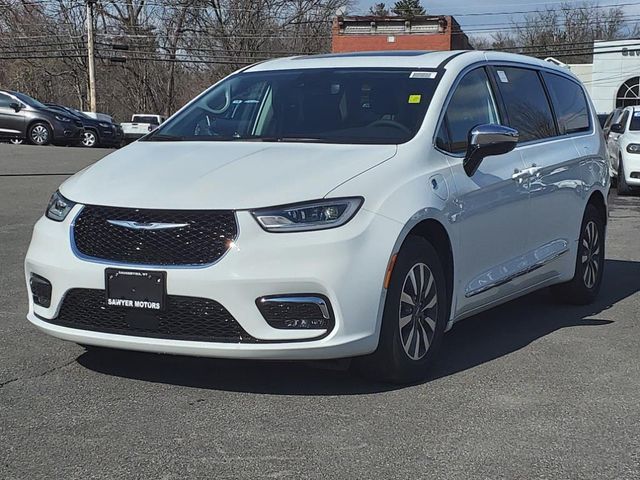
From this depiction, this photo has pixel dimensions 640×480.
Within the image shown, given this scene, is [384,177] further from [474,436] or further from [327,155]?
[474,436]

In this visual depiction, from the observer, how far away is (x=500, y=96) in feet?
19.4

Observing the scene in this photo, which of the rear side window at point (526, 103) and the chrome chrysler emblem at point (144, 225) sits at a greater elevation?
the rear side window at point (526, 103)

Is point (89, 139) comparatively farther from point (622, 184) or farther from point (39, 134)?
point (622, 184)

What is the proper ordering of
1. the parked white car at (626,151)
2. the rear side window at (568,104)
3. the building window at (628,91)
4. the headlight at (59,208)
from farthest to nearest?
the building window at (628,91) < the parked white car at (626,151) < the rear side window at (568,104) < the headlight at (59,208)

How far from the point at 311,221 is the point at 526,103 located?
267 centimetres

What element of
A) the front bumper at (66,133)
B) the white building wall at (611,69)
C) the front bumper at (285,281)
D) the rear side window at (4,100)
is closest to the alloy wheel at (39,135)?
the front bumper at (66,133)

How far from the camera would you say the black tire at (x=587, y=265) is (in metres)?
6.79

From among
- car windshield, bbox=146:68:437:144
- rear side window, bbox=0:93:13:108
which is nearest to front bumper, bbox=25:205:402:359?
car windshield, bbox=146:68:437:144

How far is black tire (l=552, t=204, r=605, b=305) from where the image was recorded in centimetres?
679

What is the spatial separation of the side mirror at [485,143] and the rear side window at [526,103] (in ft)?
2.45

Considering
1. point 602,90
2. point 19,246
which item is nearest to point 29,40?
point 602,90

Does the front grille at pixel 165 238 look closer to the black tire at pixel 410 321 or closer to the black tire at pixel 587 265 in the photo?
the black tire at pixel 410 321

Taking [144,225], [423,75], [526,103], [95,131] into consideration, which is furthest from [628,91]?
[144,225]

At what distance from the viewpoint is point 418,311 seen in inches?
185
